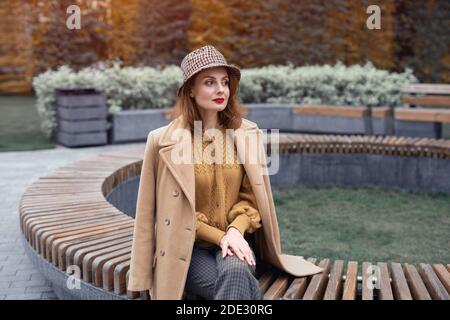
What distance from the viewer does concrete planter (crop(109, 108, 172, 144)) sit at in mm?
10656

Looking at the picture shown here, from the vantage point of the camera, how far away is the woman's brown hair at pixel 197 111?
10.2ft

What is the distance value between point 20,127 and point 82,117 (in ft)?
11.8

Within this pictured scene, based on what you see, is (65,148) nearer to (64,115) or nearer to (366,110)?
(64,115)

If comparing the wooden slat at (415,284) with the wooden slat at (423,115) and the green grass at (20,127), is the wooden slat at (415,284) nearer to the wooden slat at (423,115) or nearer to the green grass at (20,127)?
the wooden slat at (423,115)

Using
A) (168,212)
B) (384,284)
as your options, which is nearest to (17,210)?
(168,212)

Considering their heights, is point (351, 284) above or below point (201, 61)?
below

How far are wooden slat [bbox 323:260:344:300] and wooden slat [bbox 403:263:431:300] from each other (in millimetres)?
346

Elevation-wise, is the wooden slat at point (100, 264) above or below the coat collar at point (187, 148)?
below

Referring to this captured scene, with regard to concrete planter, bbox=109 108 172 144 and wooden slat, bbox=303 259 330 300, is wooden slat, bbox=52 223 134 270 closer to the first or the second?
wooden slat, bbox=303 259 330 300

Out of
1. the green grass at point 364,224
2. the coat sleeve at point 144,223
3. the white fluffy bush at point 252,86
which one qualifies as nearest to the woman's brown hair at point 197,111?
the coat sleeve at point 144,223

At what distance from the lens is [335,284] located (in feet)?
10.5

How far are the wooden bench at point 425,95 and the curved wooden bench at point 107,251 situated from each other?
5821 millimetres

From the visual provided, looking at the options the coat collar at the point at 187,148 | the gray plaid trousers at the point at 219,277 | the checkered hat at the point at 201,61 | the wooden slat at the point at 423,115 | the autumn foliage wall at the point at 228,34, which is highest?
the autumn foliage wall at the point at 228,34

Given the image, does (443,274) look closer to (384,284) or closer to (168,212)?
(384,284)
